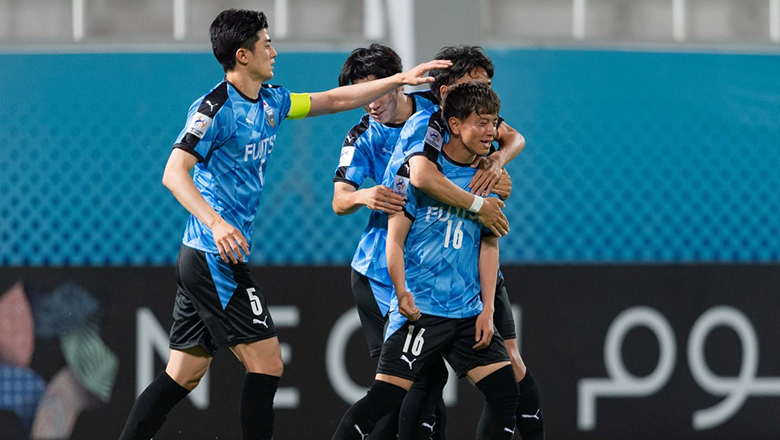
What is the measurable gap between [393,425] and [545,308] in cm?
172

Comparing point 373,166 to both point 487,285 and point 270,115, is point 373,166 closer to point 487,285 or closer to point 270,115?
point 270,115

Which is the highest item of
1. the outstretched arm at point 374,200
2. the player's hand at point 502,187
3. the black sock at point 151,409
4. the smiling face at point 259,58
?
the smiling face at point 259,58

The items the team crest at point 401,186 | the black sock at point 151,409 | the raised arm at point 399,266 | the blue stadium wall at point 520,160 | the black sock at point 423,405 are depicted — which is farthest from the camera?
the blue stadium wall at point 520,160

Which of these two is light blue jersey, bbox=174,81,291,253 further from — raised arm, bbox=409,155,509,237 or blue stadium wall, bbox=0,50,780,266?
blue stadium wall, bbox=0,50,780,266

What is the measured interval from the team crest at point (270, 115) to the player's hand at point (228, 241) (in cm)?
63

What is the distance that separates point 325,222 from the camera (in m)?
5.77

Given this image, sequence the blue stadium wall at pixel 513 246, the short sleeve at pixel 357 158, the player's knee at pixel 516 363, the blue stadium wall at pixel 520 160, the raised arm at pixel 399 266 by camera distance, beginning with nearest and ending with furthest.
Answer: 1. the raised arm at pixel 399 266
2. the player's knee at pixel 516 363
3. the short sleeve at pixel 357 158
4. the blue stadium wall at pixel 513 246
5. the blue stadium wall at pixel 520 160

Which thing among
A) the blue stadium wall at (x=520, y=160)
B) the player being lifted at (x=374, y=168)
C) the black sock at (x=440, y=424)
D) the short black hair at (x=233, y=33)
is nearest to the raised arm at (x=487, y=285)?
the player being lifted at (x=374, y=168)

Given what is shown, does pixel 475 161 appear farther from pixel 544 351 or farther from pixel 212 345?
pixel 544 351

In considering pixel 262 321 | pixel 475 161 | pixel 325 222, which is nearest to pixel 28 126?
pixel 325 222

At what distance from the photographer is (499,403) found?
3855 millimetres

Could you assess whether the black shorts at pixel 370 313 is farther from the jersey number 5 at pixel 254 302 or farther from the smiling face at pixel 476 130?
the smiling face at pixel 476 130

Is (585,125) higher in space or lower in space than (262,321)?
higher

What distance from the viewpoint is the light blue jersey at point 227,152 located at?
3.77 metres
